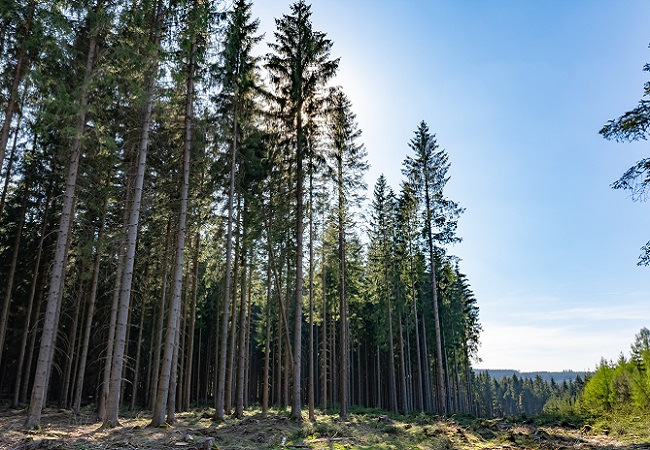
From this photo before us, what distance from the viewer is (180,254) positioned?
12.4 meters

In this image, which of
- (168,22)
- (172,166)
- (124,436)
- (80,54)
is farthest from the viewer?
(172,166)

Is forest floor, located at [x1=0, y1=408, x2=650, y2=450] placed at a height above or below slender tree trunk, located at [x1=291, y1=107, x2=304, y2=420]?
below

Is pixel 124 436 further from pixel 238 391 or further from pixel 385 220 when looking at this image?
pixel 385 220

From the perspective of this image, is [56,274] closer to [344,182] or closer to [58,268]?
[58,268]

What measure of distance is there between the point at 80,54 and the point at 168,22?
2696 millimetres

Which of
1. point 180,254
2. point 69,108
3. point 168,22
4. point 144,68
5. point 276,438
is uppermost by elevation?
point 168,22

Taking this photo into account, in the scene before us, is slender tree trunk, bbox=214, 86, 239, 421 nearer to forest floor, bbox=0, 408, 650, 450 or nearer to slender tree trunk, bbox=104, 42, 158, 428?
forest floor, bbox=0, 408, 650, 450

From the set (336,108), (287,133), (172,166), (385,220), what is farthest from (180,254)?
(385,220)

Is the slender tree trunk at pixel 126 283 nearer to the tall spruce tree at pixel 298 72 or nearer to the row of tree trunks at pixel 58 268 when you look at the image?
the row of tree trunks at pixel 58 268

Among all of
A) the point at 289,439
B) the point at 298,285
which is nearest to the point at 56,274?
the point at 289,439

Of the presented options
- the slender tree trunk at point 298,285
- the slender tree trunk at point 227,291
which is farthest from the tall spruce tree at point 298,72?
the slender tree trunk at point 227,291

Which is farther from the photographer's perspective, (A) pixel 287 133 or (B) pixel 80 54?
(A) pixel 287 133

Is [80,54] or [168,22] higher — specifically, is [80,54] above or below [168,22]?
below

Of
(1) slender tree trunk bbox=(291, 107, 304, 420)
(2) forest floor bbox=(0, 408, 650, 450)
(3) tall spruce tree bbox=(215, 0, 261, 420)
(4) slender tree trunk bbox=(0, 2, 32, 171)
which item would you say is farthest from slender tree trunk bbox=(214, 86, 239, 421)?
(4) slender tree trunk bbox=(0, 2, 32, 171)
